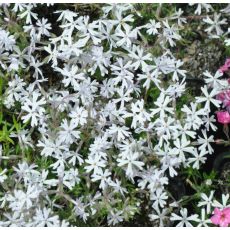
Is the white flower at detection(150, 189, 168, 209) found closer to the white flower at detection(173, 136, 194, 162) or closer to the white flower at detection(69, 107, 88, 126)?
the white flower at detection(173, 136, 194, 162)

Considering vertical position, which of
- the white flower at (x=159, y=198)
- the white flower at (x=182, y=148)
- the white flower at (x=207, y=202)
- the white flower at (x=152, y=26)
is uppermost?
the white flower at (x=152, y=26)

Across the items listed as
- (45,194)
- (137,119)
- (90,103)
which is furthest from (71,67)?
(45,194)

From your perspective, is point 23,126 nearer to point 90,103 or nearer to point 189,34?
point 90,103

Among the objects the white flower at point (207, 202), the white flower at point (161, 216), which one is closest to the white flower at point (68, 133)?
the white flower at point (161, 216)

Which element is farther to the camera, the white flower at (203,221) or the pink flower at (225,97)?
the pink flower at (225,97)

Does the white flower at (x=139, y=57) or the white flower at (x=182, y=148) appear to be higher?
the white flower at (x=139, y=57)

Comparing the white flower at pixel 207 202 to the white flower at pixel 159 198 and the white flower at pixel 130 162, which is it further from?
the white flower at pixel 130 162

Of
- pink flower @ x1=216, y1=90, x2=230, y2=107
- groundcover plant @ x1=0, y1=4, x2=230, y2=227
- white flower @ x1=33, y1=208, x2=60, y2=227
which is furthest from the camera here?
pink flower @ x1=216, y1=90, x2=230, y2=107

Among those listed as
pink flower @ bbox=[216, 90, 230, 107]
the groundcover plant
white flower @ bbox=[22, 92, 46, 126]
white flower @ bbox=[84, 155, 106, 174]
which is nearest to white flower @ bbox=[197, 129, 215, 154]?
the groundcover plant
